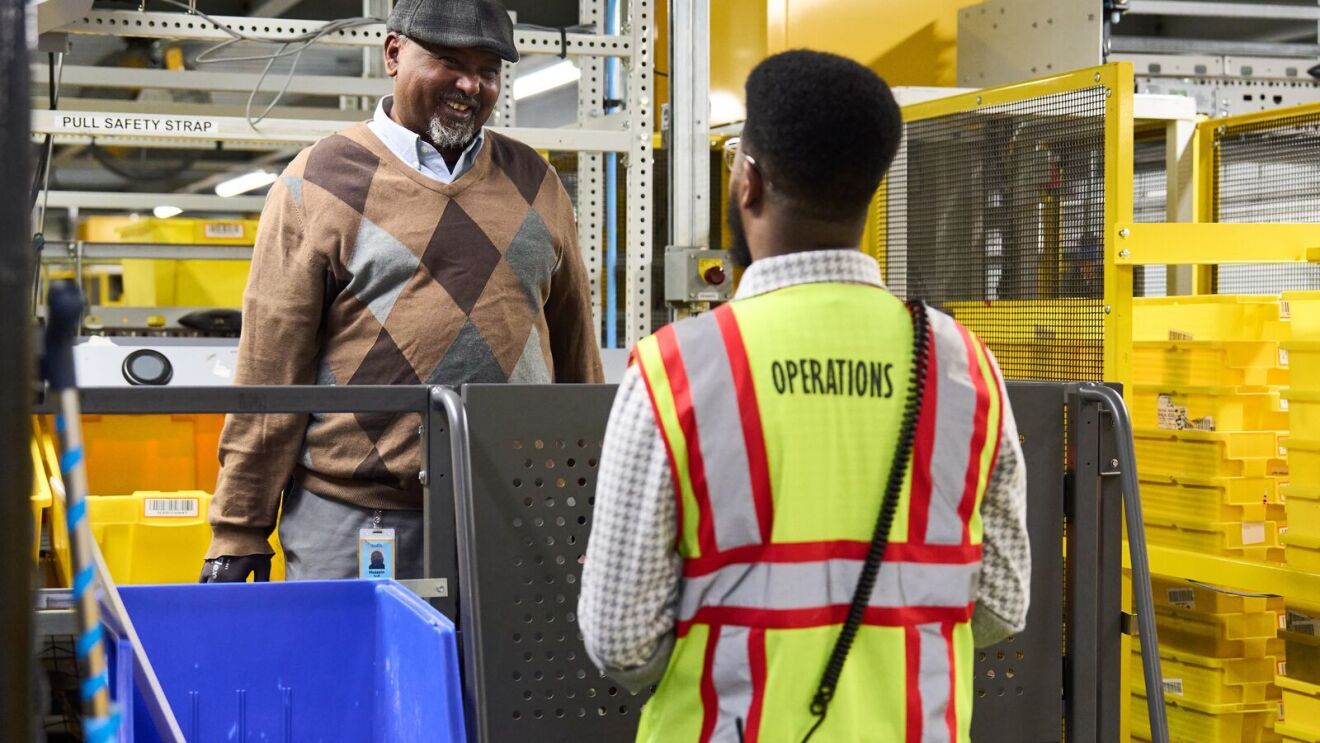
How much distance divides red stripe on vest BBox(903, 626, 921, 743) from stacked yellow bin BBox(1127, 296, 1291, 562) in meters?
2.96

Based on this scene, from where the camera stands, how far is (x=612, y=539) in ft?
4.56

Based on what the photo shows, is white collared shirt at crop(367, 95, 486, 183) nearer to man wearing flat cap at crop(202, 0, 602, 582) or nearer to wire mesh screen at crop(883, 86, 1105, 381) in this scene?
man wearing flat cap at crop(202, 0, 602, 582)

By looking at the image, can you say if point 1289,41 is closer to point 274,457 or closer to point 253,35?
point 253,35

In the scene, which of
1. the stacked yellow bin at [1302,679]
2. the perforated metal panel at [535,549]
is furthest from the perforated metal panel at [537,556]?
the stacked yellow bin at [1302,679]

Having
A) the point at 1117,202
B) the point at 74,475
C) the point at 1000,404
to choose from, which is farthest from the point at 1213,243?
the point at 74,475

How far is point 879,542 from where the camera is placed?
1.40m

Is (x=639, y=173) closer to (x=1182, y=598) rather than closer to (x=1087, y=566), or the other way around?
(x=1087, y=566)

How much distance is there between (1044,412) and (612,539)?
121 centimetres

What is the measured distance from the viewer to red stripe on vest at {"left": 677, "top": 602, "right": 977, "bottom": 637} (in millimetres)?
1378

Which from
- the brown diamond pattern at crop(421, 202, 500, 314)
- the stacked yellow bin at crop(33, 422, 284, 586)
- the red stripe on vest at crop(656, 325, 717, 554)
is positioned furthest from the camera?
the stacked yellow bin at crop(33, 422, 284, 586)

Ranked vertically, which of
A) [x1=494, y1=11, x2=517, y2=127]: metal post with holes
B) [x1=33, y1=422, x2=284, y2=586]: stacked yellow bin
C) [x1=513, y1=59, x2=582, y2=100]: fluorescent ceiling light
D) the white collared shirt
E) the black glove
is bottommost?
[x1=33, y1=422, x2=284, y2=586]: stacked yellow bin

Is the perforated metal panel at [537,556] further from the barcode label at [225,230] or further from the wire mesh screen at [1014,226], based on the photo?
the barcode label at [225,230]

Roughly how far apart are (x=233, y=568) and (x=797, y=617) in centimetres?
147

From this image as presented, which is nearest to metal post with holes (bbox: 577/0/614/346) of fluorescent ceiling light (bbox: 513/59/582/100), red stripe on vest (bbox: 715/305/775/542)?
red stripe on vest (bbox: 715/305/775/542)
